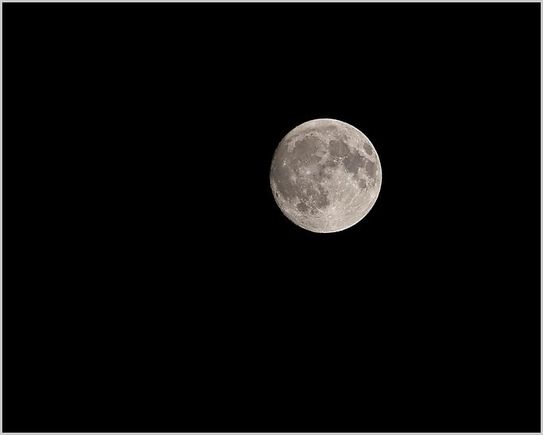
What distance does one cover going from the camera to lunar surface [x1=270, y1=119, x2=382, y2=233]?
459 centimetres

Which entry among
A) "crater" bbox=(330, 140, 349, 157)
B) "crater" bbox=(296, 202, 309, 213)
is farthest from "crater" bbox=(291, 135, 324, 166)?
"crater" bbox=(296, 202, 309, 213)

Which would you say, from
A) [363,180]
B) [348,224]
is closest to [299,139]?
[363,180]

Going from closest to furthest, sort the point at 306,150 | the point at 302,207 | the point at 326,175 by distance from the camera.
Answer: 1. the point at 326,175
2. the point at 306,150
3. the point at 302,207

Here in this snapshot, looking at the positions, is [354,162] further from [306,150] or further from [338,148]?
[306,150]

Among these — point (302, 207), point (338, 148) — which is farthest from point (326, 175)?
point (302, 207)

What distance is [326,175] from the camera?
4547 mm

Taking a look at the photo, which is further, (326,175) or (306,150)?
(306,150)

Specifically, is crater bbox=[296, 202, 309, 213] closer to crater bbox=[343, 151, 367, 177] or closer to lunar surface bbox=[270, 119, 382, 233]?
lunar surface bbox=[270, 119, 382, 233]

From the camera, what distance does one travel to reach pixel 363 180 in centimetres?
473

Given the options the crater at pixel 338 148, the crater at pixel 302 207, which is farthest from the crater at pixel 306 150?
the crater at pixel 302 207

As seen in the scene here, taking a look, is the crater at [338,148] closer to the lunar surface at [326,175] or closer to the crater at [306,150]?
the lunar surface at [326,175]

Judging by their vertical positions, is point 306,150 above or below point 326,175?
above

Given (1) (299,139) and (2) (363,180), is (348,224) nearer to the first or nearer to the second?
(2) (363,180)

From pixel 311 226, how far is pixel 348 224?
44 cm
